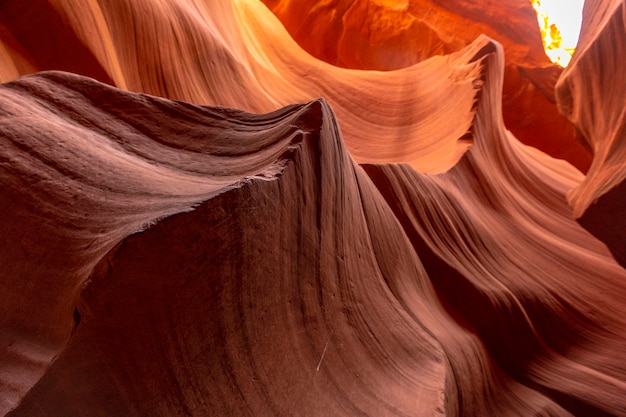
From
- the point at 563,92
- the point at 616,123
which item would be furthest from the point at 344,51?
the point at 616,123

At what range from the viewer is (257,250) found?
1097mm

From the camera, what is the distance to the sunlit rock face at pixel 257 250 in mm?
980

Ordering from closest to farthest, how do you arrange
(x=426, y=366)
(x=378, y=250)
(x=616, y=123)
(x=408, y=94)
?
(x=426, y=366)
(x=378, y=250)
(x=616, y=123)
(x=408, y=94)

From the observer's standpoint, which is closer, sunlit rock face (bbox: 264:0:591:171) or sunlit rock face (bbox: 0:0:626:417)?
sunlit rock face (bbox: 0:0:626:417)

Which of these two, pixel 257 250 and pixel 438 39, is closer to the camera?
pixel 257 250

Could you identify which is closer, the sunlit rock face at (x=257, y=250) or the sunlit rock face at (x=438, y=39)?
the sunlit rock face at (x=257, y=250)

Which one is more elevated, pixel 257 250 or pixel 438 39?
pixel 438 39

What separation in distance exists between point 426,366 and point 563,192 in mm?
2134

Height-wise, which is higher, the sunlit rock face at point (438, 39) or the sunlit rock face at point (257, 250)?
the sunlit rock face at point (438, 39)

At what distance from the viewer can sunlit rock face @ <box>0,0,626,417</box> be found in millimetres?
980

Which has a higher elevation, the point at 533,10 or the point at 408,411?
the point at 533,10

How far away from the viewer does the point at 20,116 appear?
1.20m

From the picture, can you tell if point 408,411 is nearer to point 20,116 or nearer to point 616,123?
point 20,116

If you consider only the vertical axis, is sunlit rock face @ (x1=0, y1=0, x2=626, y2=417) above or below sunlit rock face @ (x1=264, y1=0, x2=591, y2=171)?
below
